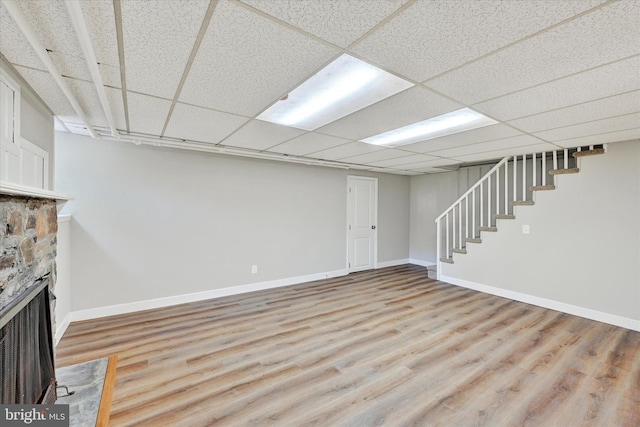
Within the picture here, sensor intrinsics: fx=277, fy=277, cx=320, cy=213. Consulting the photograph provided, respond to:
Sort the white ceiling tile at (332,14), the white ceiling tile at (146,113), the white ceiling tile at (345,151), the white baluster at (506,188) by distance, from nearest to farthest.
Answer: the white ceiling tile at (332,14) → the white ceiling tile at (146,113) → the white ceiling tile at (345,151) → the white baluster at (506,188)

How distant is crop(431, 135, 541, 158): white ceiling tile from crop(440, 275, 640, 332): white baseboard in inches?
88.2

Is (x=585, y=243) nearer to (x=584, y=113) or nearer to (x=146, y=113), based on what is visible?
(x=584, y=113)

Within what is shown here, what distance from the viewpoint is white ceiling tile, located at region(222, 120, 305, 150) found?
111 inches

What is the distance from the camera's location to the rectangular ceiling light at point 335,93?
1739 millimetres

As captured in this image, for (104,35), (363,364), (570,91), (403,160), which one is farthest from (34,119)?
(403,160)

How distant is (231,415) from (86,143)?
3.42 meters

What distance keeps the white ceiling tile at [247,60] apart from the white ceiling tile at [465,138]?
2.11m

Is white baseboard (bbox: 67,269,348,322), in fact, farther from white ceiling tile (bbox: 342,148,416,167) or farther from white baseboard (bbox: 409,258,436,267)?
white baseboard (bbox: 409,258,436,267)

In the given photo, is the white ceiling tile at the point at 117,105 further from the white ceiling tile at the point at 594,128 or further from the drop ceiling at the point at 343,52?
the white ceiling tile at the point at 594,128

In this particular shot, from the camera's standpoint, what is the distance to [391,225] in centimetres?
652

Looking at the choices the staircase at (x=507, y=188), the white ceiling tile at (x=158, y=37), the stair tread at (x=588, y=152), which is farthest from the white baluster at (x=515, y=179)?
the white ceiling tile at (x=158, y=37)

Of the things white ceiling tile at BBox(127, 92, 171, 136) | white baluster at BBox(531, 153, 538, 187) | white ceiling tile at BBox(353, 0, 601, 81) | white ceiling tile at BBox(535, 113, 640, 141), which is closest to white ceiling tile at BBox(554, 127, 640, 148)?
white ceiling tile at BBox(535, 113, 640, 141)

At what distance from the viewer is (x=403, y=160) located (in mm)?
4715

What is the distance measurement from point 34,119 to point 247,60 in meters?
1.87
